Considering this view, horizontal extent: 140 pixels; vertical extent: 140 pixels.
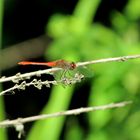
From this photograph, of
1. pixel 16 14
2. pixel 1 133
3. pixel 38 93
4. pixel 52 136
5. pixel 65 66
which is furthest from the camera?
pixel 16 14

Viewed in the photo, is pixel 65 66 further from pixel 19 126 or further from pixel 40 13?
pixel 40 13

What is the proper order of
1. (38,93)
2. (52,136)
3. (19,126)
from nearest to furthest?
(19,126), (52,136), (38,93)

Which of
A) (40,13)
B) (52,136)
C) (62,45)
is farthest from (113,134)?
(40,13)

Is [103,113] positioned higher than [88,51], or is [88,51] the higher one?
[88,51]

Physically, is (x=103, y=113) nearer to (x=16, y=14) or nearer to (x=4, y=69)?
(x=4, y=69)

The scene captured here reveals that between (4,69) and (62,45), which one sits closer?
(62,45)

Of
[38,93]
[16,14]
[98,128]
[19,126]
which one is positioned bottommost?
[38,93]

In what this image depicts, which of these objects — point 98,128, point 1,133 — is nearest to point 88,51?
point 98,128
